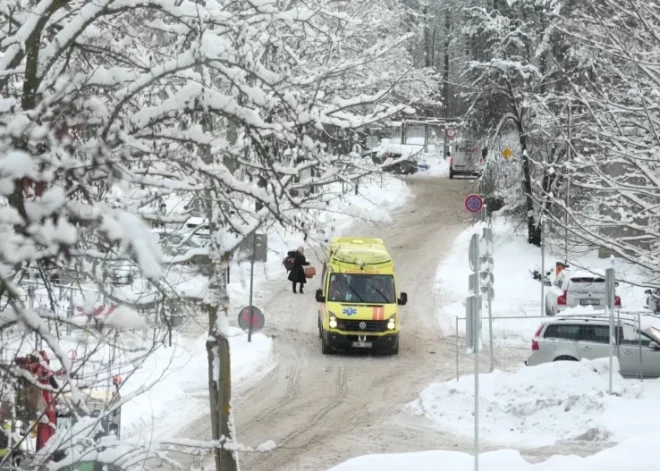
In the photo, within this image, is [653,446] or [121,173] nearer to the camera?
[121,173]

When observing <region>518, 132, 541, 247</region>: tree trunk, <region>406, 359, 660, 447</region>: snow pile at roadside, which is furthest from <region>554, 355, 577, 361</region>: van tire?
<region>518, 132, 541, 247</region>: tree trunk

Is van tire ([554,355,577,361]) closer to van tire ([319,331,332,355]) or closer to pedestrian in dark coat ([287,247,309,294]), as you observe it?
van tire ([319,331,332,355])

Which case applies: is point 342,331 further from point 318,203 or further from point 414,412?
point 318,203

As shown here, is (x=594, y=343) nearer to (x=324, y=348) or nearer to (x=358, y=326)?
(x=358, y=326)

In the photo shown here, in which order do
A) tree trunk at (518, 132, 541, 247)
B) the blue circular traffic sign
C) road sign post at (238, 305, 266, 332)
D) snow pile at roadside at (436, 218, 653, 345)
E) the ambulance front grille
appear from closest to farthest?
road sign post at (238, 305, 266, 332)
the ambulance front grille
snow pile at roadside at (436, 218, 653, 345)
the blue circular traffic sign
tree trunk at (518, 132, 541, 247)

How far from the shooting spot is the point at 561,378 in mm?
19547

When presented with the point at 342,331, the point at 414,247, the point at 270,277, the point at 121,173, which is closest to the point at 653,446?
the point at 121,173

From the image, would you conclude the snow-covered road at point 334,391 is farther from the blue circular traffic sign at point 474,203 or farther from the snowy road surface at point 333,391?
the blue circular traffic sign at point 474,203

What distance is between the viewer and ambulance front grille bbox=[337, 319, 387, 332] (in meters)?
23.9

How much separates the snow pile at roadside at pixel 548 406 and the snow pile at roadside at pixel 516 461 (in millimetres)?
3563

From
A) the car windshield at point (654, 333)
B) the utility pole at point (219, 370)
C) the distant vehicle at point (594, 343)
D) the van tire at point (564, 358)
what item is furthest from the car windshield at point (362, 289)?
the utility pole at point (219, 370)

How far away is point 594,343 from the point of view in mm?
22609

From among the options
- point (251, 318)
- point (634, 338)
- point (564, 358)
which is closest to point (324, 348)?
point (251, 318)

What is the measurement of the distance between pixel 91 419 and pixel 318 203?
7.77ft
